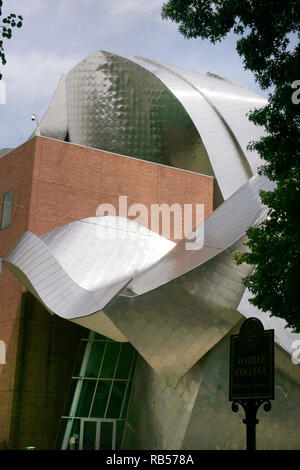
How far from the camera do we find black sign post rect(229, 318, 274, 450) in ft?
30.7

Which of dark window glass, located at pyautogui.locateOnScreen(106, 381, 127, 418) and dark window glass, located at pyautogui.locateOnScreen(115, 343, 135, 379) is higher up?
dark window glass, located at pyautogui.locateOnScreen(115, 343, 135, 379)

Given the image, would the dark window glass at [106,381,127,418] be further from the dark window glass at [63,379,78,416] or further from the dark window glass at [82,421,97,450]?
the dark window glass at [63,379,78,416]

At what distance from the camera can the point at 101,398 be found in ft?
72.3

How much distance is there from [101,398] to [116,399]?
1.60 feet

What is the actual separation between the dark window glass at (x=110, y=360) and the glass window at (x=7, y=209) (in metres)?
6.44

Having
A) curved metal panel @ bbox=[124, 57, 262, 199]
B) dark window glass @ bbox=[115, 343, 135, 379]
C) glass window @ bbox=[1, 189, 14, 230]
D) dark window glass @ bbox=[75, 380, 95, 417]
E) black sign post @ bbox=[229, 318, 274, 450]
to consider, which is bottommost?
black sign post @ bbox=[229, 318, 274, 450]

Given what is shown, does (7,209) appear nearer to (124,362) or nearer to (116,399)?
(124,362)

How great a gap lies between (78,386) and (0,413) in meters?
2.81

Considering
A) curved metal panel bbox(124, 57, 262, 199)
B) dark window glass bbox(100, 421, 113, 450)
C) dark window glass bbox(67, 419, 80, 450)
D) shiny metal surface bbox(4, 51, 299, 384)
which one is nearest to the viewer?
shiny metal surface bbox(4, 51, 299, 384)

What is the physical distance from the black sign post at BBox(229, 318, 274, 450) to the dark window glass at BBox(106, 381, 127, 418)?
41.1 ft

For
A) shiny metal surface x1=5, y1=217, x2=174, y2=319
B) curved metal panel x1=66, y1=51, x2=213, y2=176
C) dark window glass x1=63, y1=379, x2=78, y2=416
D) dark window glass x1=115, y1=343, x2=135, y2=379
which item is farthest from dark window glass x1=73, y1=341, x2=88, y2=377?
curved metal panel x1=66, y1=51, x2=213, y2=176

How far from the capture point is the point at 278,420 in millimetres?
17141

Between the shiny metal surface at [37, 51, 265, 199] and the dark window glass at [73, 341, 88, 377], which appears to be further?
the shiny metal surface at [37, 51, 265, 199]

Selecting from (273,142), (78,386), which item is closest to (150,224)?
(78,386)
